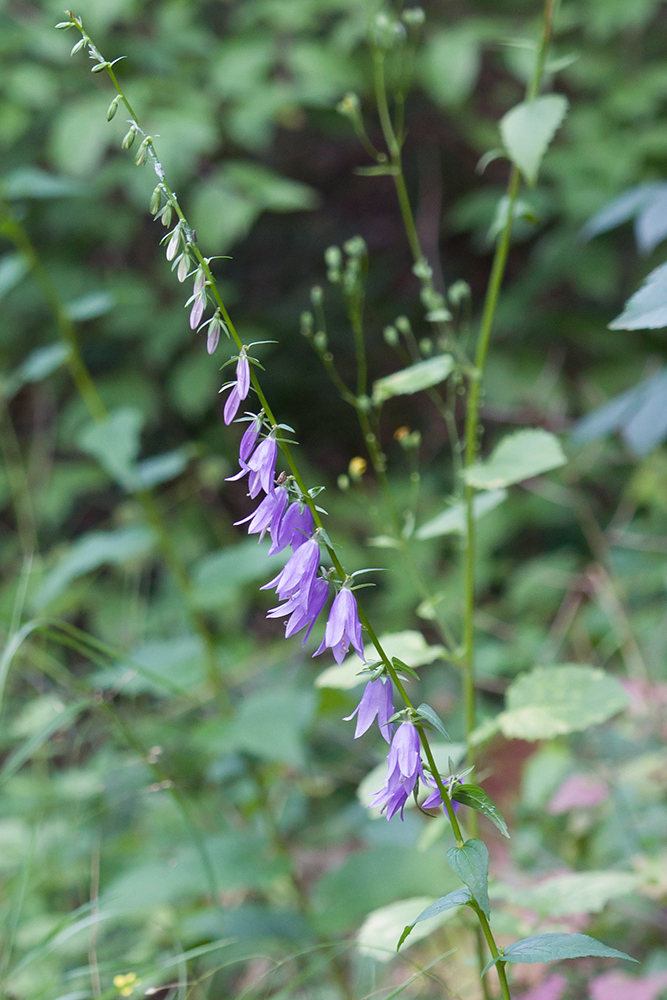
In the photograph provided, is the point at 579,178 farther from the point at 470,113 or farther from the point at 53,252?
the point at 53,252

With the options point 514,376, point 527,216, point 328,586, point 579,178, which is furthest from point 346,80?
point 328,586

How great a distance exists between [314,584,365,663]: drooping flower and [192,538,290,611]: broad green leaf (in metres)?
0.89

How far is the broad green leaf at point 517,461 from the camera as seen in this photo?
2.95 feet

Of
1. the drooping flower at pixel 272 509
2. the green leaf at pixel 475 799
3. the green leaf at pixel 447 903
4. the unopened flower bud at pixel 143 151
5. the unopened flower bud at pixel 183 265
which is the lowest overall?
the green leaf at pixel 447 903

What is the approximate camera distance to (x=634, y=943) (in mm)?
1288

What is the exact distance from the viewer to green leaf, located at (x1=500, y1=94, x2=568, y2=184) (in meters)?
0.90

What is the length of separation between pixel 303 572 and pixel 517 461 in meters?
0.47

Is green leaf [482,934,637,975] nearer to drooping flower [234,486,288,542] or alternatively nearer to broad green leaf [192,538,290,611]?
drooping flower [234,486,288,542]

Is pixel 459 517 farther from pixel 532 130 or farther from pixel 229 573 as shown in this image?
pixel 229 573

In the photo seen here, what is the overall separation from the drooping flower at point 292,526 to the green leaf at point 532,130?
506 millimetres

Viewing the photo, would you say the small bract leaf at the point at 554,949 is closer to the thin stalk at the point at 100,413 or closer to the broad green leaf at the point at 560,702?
the broad green leaf at the point at 560,702

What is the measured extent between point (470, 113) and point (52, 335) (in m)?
1.48

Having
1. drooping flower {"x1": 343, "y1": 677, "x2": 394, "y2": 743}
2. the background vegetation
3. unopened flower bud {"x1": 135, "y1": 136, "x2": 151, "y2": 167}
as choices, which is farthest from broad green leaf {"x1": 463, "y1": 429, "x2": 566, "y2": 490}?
unopened flower bud {"x1": 135, "y1": 136, "x2": 151, "y2": 167}

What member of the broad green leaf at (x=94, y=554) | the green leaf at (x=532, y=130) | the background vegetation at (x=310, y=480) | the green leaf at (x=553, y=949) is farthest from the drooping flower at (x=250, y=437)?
the broad green leaf at (x=94, y=554)
